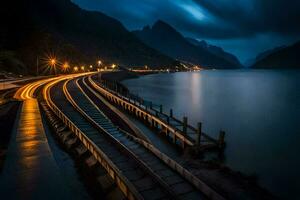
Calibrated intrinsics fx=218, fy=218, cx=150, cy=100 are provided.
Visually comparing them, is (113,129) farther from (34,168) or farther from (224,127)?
(224,127)

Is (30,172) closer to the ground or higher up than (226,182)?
higher up

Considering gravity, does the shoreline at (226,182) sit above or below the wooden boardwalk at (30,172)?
below

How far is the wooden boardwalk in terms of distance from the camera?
10.4 m

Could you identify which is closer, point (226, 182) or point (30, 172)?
point (30, 172)

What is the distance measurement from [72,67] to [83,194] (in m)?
112

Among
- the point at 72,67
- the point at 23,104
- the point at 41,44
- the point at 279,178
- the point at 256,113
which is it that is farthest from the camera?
the point at 72,67

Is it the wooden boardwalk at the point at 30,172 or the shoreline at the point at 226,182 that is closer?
the wooden boardwalk at the point at 30,172

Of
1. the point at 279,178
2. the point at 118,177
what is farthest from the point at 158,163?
the point at 279,178

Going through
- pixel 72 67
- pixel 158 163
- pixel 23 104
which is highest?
pixel 72 67

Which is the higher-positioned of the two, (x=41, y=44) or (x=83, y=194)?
(x=41, y=44)

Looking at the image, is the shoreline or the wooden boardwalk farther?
the shoreline

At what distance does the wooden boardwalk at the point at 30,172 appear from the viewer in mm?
10422

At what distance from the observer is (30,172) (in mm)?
11969

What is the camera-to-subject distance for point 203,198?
10.7 m
